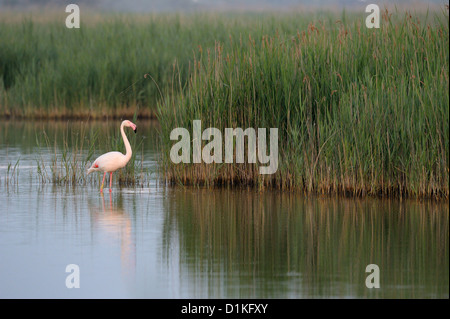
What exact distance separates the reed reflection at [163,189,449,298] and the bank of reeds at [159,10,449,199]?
15.1 inches

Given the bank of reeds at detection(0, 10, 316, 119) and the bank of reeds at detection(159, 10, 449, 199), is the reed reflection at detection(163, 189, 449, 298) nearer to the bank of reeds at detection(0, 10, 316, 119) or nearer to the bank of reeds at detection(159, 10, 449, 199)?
the bank of reeds at detection(159, 10, 449, 199)

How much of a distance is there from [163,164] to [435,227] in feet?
14.4

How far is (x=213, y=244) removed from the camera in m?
8.57

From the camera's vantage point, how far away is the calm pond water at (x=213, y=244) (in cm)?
708

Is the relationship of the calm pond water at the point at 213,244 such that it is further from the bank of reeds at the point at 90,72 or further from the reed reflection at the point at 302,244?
the bank of reeds at the point at 90,72

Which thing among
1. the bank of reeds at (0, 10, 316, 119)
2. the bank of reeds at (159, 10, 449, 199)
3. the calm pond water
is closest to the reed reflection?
the calm pond water

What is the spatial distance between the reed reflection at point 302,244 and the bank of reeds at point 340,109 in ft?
1.26

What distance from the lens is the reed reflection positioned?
7.07m

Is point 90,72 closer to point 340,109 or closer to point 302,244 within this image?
point 340,109

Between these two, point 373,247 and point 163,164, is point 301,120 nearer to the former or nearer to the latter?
point 163,164

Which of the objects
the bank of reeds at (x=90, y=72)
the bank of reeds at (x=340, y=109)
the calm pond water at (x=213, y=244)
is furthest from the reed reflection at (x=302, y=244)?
the bank of reeds at (x=90, y=72)

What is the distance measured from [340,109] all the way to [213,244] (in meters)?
3.30

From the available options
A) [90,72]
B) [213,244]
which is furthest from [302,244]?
[90,72]
